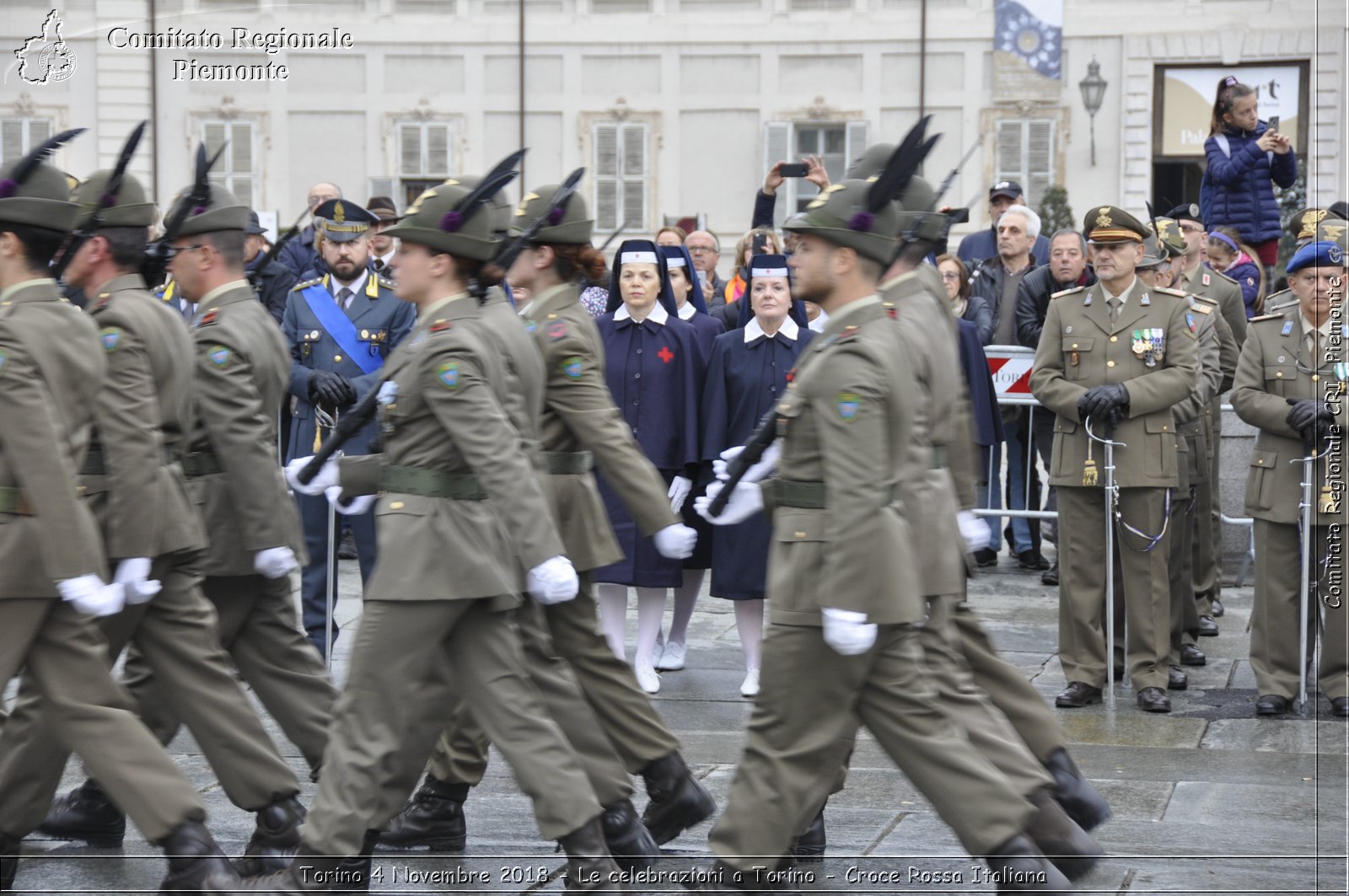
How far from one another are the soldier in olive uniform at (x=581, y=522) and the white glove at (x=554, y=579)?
694 mm

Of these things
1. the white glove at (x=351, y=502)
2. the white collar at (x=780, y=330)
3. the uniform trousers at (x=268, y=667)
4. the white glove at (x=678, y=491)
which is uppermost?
the white collar at (x=780, y=330)

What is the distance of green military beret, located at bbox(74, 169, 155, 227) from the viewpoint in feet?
18.0

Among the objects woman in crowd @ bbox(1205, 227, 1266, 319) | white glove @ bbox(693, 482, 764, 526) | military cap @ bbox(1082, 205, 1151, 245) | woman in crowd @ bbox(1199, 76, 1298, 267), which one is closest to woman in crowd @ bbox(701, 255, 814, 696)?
military cap @ bbox(1082, 205, 1151, 245)

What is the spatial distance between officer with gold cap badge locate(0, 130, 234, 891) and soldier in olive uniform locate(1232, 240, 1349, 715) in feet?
16.2

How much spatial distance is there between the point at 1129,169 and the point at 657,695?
22.8 meters

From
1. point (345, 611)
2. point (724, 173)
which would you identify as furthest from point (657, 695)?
point (724, 173)

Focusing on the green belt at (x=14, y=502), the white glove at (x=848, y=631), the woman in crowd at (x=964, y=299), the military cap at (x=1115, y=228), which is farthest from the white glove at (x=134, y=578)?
the woman in crowd at (x=964, y=299)

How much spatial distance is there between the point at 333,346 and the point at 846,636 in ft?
14.0

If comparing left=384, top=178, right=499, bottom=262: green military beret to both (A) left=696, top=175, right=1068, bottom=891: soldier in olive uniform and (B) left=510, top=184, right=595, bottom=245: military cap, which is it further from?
(A) left=696, top=175, right=1068, bottom=891: soldier in olive uniform

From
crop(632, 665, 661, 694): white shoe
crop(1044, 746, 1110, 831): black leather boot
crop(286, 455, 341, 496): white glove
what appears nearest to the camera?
crop(1044, 746, 1110, 831): black leather boot

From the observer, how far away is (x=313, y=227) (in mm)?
11070

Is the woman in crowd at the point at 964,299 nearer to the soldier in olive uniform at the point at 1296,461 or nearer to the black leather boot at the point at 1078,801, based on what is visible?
the soldier in olive uniform at the point at 1296,461

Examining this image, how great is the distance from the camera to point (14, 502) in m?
4.60

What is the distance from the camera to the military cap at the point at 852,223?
4.77m
